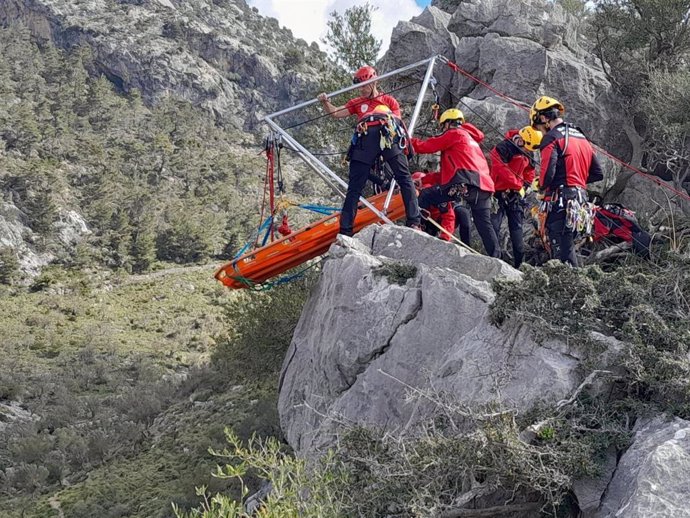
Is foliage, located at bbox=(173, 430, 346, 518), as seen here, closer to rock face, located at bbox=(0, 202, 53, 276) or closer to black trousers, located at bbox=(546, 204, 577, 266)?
black trousers, located at bbox=(546, 204, 577, 266)

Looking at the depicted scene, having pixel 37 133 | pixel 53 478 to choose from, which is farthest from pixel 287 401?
pixel 37 133

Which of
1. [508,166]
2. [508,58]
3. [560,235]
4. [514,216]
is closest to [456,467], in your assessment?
[560,235]

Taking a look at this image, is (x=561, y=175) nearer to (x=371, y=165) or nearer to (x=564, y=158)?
(x=564, y=158)

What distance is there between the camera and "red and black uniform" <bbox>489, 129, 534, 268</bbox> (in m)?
8.59

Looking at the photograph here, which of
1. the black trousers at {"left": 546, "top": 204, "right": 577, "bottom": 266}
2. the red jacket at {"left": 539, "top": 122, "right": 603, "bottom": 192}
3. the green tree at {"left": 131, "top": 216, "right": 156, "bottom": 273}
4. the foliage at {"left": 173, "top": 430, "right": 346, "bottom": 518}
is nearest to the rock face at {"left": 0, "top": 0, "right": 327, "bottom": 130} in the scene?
the green tree at {"left": 131, "top": 216, "right": 156, "bottom": 273}

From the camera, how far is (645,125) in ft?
42.0

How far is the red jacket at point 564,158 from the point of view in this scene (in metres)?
6.82

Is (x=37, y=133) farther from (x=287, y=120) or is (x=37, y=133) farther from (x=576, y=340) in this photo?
(x=576, y=340)

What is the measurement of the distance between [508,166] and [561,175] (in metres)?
1.69

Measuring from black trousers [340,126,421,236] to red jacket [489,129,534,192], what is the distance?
1.40 m

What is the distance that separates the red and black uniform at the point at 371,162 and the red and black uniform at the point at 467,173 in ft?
1.25

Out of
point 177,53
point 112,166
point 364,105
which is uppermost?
point 177,53

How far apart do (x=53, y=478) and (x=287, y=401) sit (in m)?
7.55

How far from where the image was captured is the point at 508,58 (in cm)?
1344
